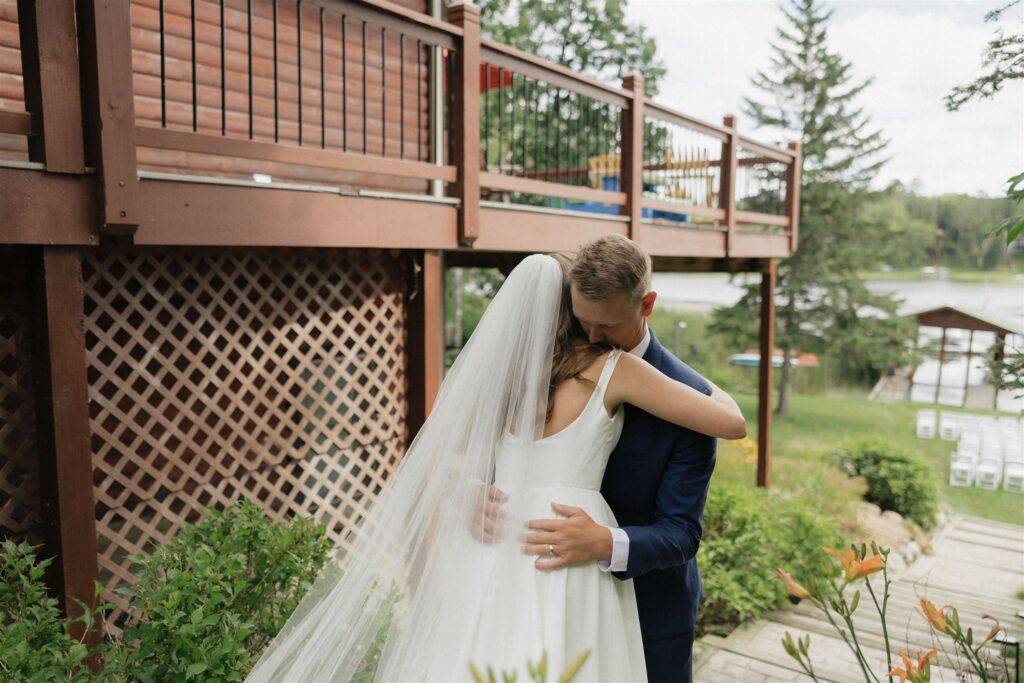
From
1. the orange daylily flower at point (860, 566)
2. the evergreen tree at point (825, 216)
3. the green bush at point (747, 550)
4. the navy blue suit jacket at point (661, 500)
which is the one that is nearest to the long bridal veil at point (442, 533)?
the navy blue suit jacket at point (661, 500)

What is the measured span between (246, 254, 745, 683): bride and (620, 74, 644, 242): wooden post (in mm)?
4644

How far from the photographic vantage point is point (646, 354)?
215cm

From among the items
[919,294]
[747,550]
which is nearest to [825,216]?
[747,550]

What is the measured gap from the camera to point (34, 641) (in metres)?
2.46

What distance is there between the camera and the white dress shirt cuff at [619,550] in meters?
1.95

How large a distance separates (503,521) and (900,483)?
1082 cm

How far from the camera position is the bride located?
6.34 ft

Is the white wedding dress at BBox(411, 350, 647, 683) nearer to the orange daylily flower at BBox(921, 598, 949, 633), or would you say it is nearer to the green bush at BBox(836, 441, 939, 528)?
the orange daylily flower at BBox(921, 598, 949, 633)

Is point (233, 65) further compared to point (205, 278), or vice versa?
point (233, 65)

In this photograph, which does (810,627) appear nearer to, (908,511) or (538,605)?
(538,605)

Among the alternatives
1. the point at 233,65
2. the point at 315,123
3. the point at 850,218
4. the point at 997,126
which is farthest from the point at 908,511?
the point at 997,126

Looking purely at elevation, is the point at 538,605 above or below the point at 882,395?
above

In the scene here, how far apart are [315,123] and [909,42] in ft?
195

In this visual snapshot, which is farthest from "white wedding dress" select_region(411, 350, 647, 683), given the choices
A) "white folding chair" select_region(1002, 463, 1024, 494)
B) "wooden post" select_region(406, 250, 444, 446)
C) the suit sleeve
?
"white folding chair" select_region(1002, 463, 1024, 494)
